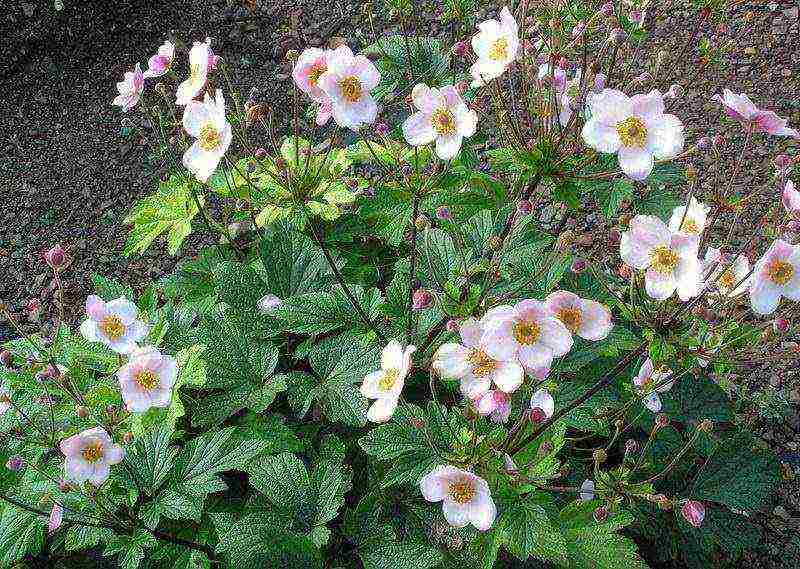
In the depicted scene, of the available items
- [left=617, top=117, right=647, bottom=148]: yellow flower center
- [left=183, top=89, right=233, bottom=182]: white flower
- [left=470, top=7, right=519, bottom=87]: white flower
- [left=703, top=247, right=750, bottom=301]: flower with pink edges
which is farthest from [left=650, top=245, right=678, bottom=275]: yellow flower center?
[left=183, top=89, right=233, bottom=182]: white flower

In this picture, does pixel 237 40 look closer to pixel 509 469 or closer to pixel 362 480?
pixel 362 480

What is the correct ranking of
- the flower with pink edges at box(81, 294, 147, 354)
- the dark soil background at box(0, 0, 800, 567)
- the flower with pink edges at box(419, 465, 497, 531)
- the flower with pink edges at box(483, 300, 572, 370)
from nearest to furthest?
the flower with pink edges at box(483, 300, 572, 370)
the flower with pink edges at box(419, 465, 497, 531)
the flower with pink edges at box(81, 294, 147, 354)
the dark soil background at box(0, 0, 800, 567)

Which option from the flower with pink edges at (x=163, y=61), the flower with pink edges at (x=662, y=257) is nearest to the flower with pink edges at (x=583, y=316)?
the flower with pink edges at (x=662, y=257)

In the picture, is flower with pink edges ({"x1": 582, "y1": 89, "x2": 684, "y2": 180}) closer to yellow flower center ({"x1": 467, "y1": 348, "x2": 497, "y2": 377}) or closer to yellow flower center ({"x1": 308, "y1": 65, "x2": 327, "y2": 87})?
yellow flower center ({"x1": 467, "y1": 348, "x2": 497, "y2": 377})

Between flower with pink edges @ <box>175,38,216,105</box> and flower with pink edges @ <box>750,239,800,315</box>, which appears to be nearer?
flower with pink edges @ <box>750,239,800,315</box>

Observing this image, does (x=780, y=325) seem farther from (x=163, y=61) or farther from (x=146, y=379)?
(x=163, y=61)

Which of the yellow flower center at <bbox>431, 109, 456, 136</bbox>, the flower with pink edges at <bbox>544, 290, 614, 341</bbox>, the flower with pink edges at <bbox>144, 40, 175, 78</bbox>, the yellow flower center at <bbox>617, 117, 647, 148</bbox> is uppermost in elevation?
the flower with pink edges at <bbox>144, 40, 175, 78</bbox>
